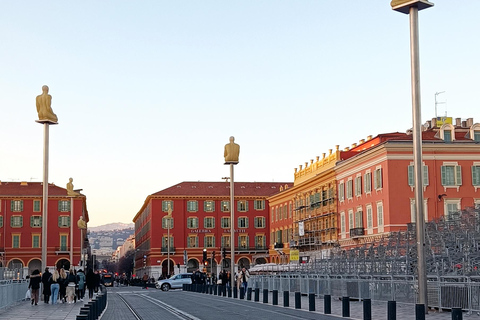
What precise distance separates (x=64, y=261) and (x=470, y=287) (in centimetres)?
9695

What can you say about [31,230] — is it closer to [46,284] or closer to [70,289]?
[70,289]

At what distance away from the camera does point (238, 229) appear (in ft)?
409

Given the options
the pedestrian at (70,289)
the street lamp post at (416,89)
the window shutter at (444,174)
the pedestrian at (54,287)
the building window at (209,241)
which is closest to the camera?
the street lamp post at (416,89)

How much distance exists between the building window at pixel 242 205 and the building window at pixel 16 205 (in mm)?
35034

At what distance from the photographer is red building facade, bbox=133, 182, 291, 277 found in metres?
120

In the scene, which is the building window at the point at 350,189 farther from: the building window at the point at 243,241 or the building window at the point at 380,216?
the building window at the point at 243,241

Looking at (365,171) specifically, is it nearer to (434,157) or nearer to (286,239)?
(434,157)

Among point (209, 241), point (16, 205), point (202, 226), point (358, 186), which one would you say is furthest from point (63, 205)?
point (358, 186)

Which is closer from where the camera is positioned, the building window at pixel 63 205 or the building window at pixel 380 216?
the building window at pixel 380 216

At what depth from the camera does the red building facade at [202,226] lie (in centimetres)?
12038

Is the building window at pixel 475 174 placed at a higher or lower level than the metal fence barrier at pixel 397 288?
higher

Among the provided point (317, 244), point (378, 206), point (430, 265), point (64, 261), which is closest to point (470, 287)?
point (430, 265)

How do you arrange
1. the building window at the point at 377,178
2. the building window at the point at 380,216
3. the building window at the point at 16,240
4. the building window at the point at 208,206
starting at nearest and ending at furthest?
the building window at the point at 380,216, the building window at the point at 377,178, the building window at the point at 16,240, the building window at the point at 208,206

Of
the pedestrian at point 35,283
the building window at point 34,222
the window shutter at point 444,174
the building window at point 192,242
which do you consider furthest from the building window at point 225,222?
the pedestrian at point 35,283
